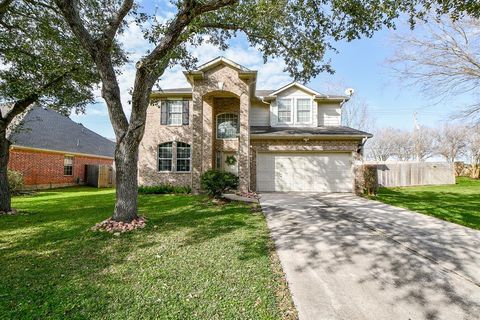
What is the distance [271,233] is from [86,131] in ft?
83.9

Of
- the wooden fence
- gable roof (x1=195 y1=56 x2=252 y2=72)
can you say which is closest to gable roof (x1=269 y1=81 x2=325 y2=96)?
gable roof (x1=195 y1=56 x2=252 y2=72)

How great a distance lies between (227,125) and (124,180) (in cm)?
905

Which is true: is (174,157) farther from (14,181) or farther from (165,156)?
(14,181)

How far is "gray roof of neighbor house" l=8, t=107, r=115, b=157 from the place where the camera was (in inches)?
675

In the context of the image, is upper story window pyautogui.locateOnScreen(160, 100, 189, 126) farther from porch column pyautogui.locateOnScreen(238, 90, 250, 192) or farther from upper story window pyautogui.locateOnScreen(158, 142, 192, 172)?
porch column pyautogui.locateOnScreen(238, 90, 250, 192)

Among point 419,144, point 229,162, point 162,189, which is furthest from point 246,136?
point 419,144

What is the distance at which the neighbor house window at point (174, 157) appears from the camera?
15.2 meters

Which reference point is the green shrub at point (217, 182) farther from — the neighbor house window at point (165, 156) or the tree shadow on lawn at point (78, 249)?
the neighbor house window at point (165, 156)

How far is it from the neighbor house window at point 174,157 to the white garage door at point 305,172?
4.42 metres

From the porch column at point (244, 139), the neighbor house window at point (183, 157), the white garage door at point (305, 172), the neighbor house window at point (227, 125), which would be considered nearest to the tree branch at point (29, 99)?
the neighbor house window at point (183, 157)

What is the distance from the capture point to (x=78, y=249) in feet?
17.0

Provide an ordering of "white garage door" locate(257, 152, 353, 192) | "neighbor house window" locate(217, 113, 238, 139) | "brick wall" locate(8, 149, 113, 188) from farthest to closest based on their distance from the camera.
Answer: "brick wall" locate(8, 149, 113, 188)
"neighbor house window" locate(217, 113, 238, 139)
"white garage door" locate(257, 152, 353, 192)

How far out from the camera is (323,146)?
14.2m

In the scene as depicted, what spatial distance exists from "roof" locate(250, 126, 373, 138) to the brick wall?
1514cm
